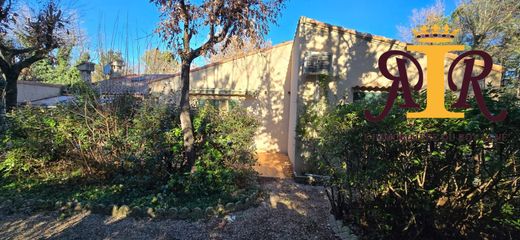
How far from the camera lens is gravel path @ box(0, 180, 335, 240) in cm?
392

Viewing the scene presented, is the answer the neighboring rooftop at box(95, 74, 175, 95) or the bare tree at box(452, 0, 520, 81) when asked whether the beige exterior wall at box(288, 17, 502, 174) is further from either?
the bare tree at box(452, 0, 520, 81)

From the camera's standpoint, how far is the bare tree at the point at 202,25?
530cm

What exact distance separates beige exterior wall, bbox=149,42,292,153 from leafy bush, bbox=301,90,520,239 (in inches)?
303

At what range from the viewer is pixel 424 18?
20.3 meters

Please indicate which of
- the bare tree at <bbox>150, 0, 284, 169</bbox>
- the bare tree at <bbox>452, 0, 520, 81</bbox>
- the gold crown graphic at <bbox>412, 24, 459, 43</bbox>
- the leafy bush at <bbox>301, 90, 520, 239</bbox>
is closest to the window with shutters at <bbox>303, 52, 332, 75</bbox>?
the bare tree at <bbox>150, 0, 284, 169</bbox>

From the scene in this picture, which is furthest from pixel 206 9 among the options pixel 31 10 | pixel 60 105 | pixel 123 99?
pixel 31 10

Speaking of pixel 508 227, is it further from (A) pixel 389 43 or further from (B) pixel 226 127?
(A) pixel 389 43

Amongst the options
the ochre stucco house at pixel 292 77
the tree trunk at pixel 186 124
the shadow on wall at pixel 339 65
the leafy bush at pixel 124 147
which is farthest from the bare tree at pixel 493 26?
the tree trunk at pixel 186 124

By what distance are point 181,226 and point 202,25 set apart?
4.05 m

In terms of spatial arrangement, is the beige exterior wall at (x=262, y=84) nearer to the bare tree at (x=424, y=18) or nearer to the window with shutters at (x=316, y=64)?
the window with shutters at (x=316, y=64)

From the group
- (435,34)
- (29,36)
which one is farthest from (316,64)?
(29,36)

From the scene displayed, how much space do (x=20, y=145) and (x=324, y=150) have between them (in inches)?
274

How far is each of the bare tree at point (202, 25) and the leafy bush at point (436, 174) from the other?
3.14 m

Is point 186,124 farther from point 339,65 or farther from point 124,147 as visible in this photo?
point 339,65
